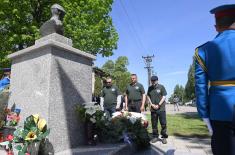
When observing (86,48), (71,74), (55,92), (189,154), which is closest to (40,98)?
(55,92)

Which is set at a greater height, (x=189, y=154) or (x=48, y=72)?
(x=48, y=72)

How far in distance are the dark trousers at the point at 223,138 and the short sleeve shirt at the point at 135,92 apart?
243 inches

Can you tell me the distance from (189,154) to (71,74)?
10.5 feet

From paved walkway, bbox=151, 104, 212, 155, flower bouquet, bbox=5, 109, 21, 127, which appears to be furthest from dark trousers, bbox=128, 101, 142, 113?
flower bouquet, bbox=5, 109, 21, 127

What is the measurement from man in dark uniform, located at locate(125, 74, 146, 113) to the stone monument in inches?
106

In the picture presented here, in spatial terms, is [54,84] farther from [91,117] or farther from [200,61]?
[200,61]

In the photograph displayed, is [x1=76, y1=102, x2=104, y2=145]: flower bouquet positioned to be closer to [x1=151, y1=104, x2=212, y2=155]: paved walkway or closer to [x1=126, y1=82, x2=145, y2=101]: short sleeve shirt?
[x1=151, y1=104, x2=212, y2=155]: paved walkway

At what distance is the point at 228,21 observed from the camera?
2715 millimetres

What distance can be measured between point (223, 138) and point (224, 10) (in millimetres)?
1186

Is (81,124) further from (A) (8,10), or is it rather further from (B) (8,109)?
(A) (8,10)

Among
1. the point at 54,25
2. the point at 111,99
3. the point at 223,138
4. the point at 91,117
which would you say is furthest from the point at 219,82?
the point at 111,99

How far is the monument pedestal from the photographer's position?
5.21 meters

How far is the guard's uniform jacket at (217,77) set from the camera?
2537mm

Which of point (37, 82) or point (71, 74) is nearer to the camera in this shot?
point (37, 82)
